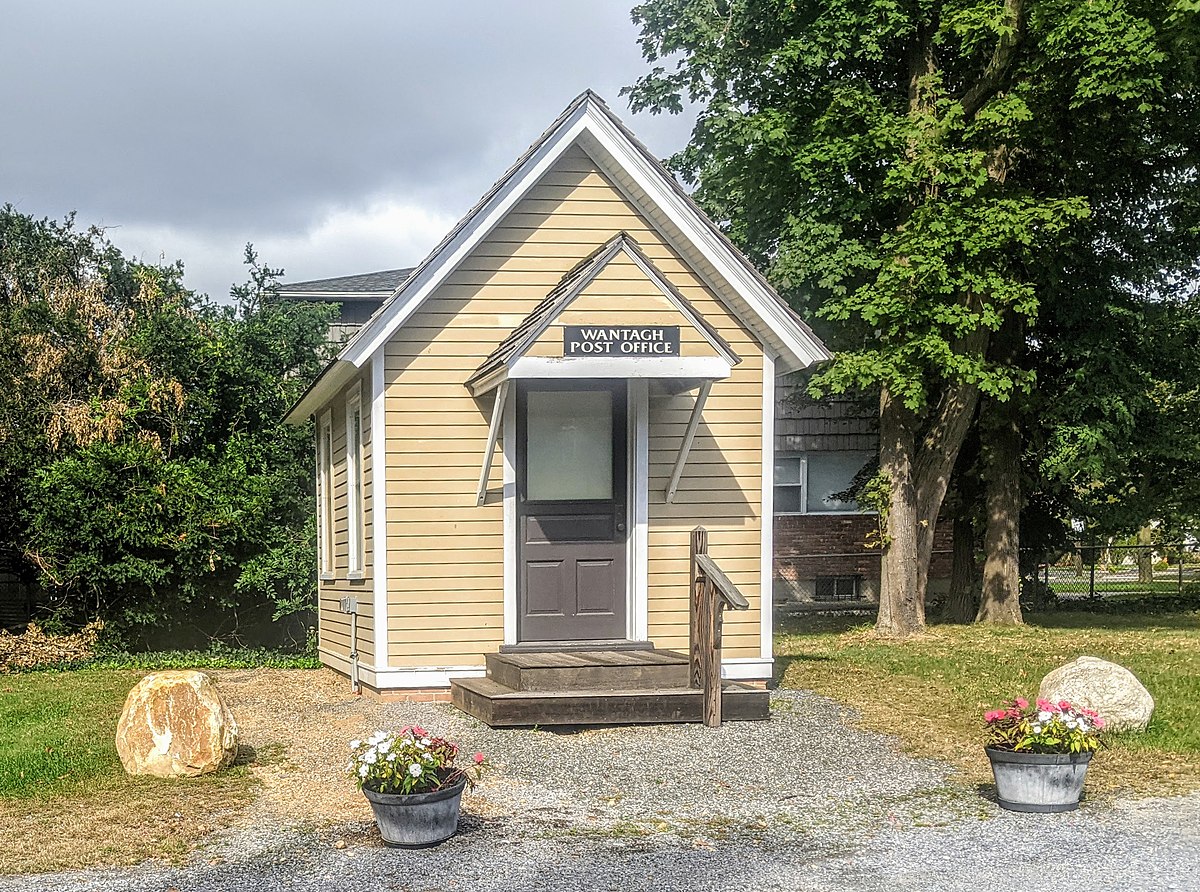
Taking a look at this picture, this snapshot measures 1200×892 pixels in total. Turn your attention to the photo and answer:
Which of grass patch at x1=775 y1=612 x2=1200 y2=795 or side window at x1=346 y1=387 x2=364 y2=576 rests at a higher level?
side window at x1=346 y1=387 x2=364 y2=576

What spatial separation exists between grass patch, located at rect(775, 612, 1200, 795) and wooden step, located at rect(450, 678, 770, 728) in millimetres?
1663

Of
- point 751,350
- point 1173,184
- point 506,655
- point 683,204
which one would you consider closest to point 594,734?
point 506,655

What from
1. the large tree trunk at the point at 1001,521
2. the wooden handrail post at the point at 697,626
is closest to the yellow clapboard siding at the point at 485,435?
the wooden handrail post at the point at 697,626

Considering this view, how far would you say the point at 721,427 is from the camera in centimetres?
1288

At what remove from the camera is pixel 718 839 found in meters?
7.62

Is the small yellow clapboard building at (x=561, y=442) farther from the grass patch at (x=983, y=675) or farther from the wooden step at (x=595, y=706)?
the grass patch at (x=983, y=675)

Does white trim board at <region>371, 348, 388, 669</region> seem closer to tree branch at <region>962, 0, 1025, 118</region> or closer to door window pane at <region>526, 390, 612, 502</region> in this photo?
door window pane at <region>526, 390, 612, 502</region>

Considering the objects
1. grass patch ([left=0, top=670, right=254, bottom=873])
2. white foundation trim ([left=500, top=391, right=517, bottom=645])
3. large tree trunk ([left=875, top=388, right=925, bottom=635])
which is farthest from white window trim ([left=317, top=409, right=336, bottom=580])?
large tree trunk ([left=875, top=388, right=925, bottom=635])

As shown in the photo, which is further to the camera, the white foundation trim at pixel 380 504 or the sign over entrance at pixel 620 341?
the white foundation trim at pixel 380 504

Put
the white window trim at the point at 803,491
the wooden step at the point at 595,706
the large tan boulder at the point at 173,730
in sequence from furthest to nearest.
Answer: the white window trim at the point at 803,491, the wooden step at the point at 595,706, the large tan boulder at the point at 173,730

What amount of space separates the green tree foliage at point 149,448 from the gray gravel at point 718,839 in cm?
1023

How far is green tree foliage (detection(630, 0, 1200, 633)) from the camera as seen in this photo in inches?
686

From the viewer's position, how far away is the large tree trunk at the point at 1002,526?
22.0 meters

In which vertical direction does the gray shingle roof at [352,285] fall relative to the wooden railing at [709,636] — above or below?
above
